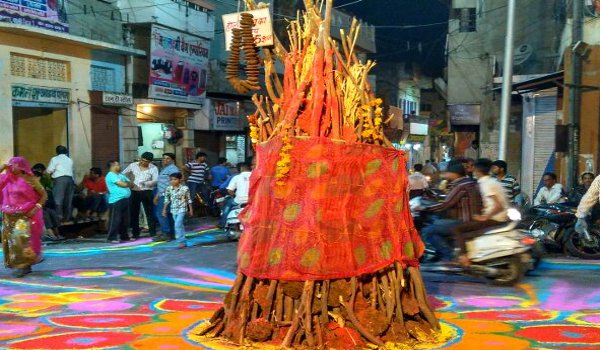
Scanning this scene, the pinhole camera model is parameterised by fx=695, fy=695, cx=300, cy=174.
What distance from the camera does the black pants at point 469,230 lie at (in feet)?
27.8

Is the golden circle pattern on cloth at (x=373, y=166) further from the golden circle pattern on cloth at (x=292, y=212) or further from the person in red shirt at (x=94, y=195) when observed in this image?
the person in red shirt at (x=94, y=195)

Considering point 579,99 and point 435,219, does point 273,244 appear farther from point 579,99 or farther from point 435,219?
point 579,99

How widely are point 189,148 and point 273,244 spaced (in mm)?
16940

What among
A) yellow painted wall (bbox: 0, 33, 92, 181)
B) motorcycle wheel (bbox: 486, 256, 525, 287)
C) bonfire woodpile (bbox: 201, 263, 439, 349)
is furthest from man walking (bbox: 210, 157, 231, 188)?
bonfire woodpile (bbox: 201, 263, 439, 349)

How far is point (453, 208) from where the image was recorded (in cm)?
A: 879

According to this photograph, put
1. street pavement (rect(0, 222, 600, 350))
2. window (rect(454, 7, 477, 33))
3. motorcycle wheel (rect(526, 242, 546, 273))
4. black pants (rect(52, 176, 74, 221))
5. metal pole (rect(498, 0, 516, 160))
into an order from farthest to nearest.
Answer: window (rect(454, 7, 477, 33)) → black pants (rect(52, 176, 74, 221)) → metal pole (rect(498, 0, 516, 160)) → motorcycle wheel (rect(526, 242, 546, 273)) → street pavement (rect(0, 222, 600, 350))

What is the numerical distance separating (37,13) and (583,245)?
1221 cm

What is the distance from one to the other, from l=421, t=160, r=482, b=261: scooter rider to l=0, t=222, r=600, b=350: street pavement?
0.48 m

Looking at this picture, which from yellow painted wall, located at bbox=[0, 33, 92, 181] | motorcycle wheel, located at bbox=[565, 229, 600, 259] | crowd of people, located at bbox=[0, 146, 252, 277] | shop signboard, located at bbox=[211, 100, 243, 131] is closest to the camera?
motorcycle wheel, located at bbox=[565, 229, 600, 259]

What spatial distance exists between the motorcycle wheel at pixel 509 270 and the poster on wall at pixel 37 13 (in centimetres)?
1141

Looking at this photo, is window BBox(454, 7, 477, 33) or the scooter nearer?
the scooter

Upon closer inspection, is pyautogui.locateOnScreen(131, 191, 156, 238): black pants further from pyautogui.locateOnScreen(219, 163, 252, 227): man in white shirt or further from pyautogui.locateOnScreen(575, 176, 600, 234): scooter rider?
pyautogui.locateOnScreen(575, 176, 600, 234): scooter rider

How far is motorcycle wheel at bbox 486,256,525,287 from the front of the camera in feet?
27.5

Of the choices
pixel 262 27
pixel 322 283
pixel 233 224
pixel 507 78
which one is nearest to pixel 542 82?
pixel 507 78
